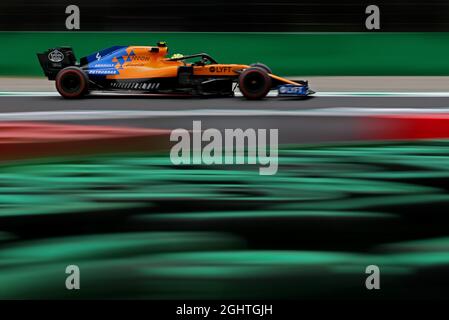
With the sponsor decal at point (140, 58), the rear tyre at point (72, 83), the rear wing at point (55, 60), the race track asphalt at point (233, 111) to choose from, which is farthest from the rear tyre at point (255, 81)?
the rear wing at point (55, 60)

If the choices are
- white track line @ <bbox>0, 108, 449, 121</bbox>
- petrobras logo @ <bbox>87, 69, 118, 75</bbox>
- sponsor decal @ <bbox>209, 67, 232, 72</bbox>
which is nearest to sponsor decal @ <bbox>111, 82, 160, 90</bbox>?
petrobras logo @ <bbox>87, 69, 118, 75</bbox>

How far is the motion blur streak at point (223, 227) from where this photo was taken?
11.5ft


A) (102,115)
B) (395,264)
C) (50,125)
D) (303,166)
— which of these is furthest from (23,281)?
(102,115)

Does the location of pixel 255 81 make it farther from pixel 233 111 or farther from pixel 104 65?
pixel 104 65

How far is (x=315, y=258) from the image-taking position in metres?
3.88

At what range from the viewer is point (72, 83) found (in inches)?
471

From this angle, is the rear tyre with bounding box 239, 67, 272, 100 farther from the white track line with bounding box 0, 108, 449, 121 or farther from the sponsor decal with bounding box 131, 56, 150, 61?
the sponsor decal with bounding box 131, 56, 150, 61
